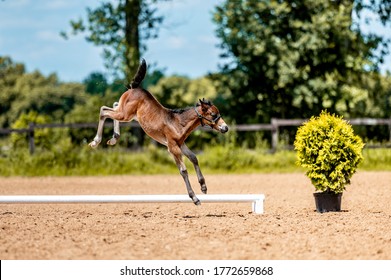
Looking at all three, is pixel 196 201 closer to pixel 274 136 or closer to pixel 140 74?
pixel 140 74

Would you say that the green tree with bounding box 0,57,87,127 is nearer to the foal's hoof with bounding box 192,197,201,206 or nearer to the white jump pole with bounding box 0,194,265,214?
the white jump pole with bounding box 0,194,265,214

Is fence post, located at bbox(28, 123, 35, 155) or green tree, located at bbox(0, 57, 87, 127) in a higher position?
green tree, located at bbox(0, 57, 87, 127)

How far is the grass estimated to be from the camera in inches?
757

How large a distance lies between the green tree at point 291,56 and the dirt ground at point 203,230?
11.8m

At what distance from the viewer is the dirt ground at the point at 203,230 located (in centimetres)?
664

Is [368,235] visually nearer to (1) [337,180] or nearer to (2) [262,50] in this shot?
(1) [337,180]

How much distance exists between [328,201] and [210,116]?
2798 millimetres

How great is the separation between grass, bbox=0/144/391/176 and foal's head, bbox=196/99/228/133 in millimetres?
10810

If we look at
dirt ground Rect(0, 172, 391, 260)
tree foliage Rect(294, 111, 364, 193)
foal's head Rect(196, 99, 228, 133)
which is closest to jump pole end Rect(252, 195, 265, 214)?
dirt ground Rect(0, 172, 391, 260)

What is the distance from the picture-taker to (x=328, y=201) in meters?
10.1

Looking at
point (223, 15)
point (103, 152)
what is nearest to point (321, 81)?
point (223, 15)

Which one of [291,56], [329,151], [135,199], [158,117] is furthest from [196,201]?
[291,56]

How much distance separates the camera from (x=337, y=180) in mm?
9898

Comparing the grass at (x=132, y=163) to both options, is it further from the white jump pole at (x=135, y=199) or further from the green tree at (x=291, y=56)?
the white jump pole at (x=135, y=199)
